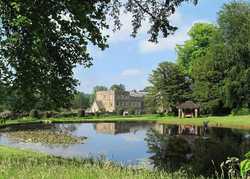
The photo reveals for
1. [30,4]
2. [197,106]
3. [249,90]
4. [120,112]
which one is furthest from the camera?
[120,112]

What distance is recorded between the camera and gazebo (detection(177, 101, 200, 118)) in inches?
3433

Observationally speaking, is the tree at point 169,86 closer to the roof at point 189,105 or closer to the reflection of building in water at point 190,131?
the roof at point 189,105

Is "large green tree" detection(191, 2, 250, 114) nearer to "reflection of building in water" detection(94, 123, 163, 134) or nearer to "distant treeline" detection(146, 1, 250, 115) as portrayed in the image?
"distant treeline" detection(146, 1, 250, 115)

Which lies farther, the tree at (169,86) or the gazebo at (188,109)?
the tree at (169,86)

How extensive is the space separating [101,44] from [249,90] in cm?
6435

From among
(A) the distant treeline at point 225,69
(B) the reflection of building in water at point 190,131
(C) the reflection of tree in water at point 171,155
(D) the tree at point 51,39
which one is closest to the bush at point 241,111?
(A) the distant treeline at point 225,69

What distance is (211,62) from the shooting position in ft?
270

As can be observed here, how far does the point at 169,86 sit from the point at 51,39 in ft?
272

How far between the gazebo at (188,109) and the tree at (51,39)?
71.1 meters

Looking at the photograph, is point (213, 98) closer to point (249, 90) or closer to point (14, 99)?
point (249, 90)

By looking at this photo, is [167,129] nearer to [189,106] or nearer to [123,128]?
[123,128]

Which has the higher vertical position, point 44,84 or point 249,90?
point 249,90

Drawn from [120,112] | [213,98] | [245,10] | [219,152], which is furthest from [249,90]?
[219,152]

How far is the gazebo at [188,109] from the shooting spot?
87188 millimetres
